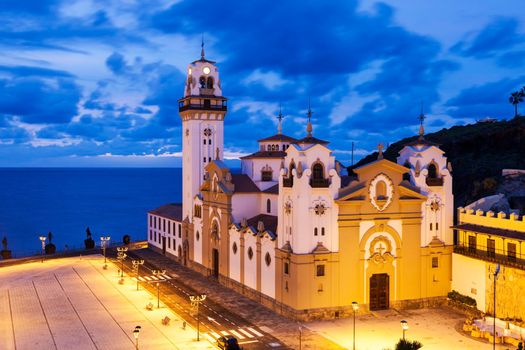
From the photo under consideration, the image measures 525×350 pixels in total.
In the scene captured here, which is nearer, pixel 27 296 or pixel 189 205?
pixel 27 296

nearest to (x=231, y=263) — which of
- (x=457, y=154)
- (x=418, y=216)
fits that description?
(x=418, y=216)

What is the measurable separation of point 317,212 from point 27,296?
28234 mm

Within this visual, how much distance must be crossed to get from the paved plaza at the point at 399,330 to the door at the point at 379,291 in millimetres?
814

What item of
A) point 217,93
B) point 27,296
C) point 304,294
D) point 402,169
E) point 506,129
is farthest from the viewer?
point 506,129

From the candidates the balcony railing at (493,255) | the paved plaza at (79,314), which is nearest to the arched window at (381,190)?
the balcony railing at (493,255)

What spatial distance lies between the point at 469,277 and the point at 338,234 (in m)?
11.8

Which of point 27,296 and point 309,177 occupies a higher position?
point 309,177

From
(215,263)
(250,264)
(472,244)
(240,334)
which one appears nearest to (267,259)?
(250,264)

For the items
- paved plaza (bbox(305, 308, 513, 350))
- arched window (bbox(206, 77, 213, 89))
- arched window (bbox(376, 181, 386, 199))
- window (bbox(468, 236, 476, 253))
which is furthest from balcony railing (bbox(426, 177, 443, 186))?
arched window (bbox(206, 77, 213, 89))

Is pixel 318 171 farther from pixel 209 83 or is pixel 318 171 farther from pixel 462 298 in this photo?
pixel 209 83

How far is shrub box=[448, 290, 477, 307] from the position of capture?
4637 centimetres

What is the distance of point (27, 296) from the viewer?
52.3 m

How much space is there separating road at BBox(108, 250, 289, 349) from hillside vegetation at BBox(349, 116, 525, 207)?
4226 cm

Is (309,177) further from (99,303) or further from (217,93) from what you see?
(217,93)
